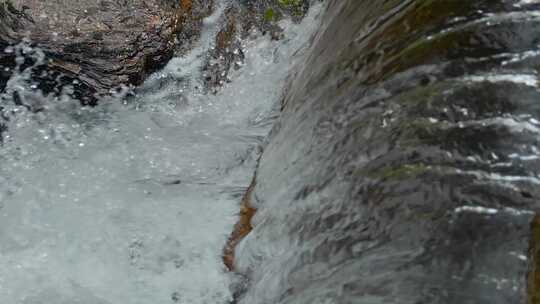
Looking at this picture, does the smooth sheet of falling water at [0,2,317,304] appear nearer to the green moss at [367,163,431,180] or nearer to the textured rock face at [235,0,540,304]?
the textured rock face at [235,0,540,304]

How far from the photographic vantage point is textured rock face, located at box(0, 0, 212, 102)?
3.46 meters

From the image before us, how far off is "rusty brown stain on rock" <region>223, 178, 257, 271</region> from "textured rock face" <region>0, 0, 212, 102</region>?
0.94 meters

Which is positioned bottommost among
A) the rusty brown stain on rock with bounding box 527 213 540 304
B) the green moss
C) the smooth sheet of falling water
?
the smooth sheet of falling water

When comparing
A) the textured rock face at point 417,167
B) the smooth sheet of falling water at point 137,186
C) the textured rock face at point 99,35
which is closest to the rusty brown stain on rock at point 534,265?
the textured rock face at point 417,167

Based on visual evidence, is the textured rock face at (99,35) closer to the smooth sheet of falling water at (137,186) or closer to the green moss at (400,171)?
the smooth sheet of falling water at (137,186)

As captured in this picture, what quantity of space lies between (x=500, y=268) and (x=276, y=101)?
185 cm

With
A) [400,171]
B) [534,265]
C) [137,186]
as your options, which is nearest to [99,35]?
[137,186]

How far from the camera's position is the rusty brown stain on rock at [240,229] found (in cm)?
299

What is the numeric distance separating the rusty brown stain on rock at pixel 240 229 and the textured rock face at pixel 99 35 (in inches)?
37.1

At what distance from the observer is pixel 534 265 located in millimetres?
1716

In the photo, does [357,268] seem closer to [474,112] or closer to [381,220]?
[381,220]

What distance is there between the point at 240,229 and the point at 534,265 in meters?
1.55

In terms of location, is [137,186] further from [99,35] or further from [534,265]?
[534,265]

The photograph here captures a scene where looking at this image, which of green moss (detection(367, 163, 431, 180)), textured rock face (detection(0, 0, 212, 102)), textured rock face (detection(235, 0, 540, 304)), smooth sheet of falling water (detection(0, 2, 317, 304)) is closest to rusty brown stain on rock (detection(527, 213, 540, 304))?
textured rock face (detection(235, 0, 540, 304))
